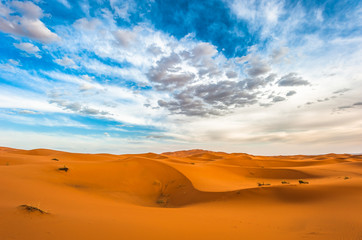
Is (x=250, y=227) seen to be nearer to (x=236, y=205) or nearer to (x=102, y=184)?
(x=236, y=205)

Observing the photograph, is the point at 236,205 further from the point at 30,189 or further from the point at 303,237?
the point at 30,189

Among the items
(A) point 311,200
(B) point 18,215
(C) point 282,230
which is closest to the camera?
(B) point 18,215

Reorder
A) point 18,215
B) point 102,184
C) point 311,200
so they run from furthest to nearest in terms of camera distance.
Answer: point 102,184
point 311,200
point 18,215

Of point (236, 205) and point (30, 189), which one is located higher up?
point (30, 189)

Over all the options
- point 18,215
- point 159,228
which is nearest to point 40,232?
point 18,215

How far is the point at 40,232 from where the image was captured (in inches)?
132

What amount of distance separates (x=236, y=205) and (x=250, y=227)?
2984mm

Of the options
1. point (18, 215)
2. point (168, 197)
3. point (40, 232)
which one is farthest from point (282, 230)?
point (168, 197)

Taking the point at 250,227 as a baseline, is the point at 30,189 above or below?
above

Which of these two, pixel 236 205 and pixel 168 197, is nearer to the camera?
pixel 236 205

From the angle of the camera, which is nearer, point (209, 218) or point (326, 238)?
point (326, 238)

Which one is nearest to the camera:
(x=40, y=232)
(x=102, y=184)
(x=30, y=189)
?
(x=40, y=232)

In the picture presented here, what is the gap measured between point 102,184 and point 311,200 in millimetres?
10448

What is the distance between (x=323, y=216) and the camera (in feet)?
18.1
